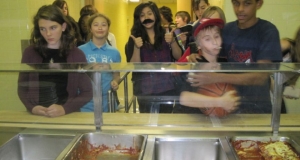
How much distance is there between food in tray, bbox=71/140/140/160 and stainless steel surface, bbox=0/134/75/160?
0.21ft

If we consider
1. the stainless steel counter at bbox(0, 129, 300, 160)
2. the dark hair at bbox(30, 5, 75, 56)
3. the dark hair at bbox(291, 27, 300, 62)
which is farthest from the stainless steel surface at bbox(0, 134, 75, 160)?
the dark hair at bbox(291, 27, 300, 62)

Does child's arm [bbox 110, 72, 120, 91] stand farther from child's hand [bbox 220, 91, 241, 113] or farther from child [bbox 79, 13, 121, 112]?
child [bbox 79, 13, 121, 112]

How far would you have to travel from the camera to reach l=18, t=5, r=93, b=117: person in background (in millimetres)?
1279

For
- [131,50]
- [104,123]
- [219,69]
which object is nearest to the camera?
[219,69]

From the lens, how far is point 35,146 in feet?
3.73

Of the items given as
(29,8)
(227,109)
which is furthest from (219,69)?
(29,8)

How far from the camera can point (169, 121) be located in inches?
47.3

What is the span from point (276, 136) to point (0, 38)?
2.78 meters

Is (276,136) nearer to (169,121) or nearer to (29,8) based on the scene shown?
(169,121)

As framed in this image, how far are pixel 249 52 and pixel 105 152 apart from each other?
0.86m

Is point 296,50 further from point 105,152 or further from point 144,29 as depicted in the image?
point 105,152

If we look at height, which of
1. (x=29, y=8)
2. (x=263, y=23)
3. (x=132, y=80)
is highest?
(x=29, y=8)

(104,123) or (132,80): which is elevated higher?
(132,80)

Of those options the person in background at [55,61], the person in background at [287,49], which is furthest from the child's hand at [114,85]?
the person in background at [287,49]
